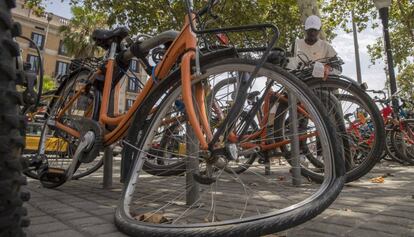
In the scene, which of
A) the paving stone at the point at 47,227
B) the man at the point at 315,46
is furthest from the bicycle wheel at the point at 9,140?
the man at the point at 315,46

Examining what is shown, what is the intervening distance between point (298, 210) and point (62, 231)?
Result: 50.7 inches

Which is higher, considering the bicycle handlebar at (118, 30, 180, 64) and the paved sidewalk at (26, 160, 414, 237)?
the bicycle handlebar at (118, 30, 180, 64)

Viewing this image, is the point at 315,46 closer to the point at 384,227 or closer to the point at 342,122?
the point at 342,122

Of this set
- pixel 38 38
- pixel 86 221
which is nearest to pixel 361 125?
pixel 86 221

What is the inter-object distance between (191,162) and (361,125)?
2.31m

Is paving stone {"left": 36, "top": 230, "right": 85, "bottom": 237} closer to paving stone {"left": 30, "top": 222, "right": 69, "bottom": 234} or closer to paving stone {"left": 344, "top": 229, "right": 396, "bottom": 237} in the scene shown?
paving stone {"left": 30, "top": 222, "right": 69, "bottom": 234}

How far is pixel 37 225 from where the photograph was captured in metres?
2.08

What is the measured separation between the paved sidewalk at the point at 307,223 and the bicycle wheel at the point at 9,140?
0.83 meters

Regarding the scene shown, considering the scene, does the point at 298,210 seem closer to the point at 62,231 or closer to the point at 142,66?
the point at 62,231

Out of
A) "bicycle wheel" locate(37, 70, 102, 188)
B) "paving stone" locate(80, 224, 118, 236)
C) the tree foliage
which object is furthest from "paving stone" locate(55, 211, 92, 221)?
the tree foliage

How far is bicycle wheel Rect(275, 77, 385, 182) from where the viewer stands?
326 centimetres

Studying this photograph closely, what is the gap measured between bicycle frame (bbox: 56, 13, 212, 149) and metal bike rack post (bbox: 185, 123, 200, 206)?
10.3 inches

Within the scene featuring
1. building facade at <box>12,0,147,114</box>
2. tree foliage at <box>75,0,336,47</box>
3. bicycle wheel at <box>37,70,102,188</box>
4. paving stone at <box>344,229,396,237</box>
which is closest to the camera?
paving stone at <box>344,229,396,237</box>

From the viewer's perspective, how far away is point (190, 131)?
2.33 meters
